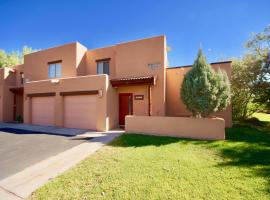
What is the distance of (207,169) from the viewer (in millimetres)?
4809

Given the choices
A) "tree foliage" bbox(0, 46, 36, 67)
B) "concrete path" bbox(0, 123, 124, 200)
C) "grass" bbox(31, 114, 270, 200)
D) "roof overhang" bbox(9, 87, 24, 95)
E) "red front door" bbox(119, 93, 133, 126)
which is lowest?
"concrete path" bbox(0, 123, 124, 200)

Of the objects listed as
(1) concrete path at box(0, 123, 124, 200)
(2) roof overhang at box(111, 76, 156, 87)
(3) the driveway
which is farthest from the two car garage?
(1) concrete path at box(0, 123, 124, 200)

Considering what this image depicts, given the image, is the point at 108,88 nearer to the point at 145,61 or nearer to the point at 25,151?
the point at 145,61

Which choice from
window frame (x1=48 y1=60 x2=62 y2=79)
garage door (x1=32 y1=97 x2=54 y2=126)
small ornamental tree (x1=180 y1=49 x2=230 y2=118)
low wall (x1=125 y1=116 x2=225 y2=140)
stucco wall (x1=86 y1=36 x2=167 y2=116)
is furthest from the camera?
window frame (x1=48 y1=60 x2=62 y2=79)

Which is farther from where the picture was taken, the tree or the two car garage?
the tree

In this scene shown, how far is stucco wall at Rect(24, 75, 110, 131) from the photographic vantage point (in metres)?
11.1

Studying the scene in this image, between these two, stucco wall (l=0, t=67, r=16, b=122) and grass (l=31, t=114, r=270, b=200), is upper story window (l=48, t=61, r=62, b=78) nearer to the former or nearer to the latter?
stucco wall (l=0, t=67, r=16, b=122)

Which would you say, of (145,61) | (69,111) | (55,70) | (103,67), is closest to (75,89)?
(69,111)

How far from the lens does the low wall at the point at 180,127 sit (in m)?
8.14

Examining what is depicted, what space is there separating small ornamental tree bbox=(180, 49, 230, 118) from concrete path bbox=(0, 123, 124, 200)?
592 cm

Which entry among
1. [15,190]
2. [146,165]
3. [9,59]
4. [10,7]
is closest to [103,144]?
[146,165]

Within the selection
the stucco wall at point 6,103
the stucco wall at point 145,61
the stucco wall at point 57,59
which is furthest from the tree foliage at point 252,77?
the stucco wall at point 6,103

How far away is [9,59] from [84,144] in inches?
1382

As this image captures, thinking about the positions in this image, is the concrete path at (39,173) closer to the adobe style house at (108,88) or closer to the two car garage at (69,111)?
the adobe style house at (108,88)
